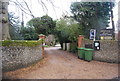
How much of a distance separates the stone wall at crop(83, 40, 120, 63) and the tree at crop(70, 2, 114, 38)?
3165mm

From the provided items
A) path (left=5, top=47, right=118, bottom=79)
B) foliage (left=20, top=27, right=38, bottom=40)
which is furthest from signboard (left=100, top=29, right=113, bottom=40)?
foliage (left=20, top=27, right=38, bottom=40)

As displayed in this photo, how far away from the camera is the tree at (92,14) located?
10.7m

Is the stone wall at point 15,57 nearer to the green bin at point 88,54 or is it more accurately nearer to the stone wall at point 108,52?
the green bin at point 88,54

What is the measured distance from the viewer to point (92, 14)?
10930mm

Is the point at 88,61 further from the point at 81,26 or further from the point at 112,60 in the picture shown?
the point at 81,26

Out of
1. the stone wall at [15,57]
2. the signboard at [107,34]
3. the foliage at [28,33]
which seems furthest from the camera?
the foliage at [28,33]

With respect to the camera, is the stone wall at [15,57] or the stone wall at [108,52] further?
the stone wall at [108,52]

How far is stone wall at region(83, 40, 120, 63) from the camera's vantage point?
8.56 m

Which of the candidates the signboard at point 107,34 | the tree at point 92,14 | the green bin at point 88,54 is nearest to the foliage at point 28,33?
the tree at point 92,14

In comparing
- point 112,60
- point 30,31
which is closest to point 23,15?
point 112,60

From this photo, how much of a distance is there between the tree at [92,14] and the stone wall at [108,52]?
3.16 m

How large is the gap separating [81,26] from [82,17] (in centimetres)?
104

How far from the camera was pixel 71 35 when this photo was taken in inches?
485

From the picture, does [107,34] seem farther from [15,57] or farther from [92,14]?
[15,57]
